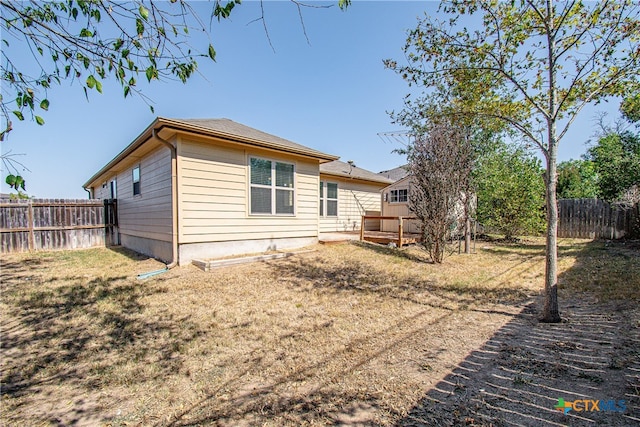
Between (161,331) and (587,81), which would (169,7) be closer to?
(161,331)

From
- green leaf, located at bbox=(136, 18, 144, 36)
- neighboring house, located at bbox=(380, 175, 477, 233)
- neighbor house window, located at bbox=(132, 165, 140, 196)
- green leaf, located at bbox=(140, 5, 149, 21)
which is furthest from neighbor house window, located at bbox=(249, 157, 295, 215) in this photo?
neighboring house, located at bbox=(380, 175, 477, 233)

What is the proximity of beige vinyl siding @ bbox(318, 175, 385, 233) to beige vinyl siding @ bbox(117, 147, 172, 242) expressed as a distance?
6165 millimetres

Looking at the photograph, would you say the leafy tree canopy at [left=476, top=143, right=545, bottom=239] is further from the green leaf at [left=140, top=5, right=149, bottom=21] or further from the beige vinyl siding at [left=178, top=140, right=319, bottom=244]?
Answer: the green leaf at [left=140, top=5, right=149, bottom=21]

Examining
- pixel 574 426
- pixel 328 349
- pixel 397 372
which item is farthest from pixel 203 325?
pixel 574 426

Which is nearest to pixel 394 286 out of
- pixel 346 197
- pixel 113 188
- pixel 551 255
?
pixel 551 255

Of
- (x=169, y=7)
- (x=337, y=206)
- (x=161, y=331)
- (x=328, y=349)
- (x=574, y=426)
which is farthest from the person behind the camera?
(x=337, y=206)

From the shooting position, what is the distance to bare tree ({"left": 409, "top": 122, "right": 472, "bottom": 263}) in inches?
263

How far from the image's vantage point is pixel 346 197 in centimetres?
1288

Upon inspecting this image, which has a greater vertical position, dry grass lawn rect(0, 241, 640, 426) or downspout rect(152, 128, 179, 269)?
downspout rect(152, 128, 179, 269)

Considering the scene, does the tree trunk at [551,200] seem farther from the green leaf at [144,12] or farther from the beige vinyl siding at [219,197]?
the beige vinyl siding at [219,197]

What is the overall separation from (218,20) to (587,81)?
4818mm

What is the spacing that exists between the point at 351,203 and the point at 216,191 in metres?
7.52

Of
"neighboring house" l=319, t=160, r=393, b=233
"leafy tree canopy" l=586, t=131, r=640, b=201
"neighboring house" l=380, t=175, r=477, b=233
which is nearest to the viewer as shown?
"leafy tree canopy" l=586, t=131, r=640, b=201

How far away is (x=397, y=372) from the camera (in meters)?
2.48
